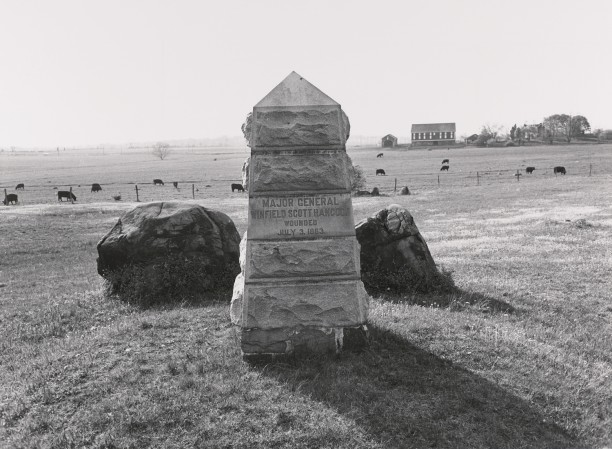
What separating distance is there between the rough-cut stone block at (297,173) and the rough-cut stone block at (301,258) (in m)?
0.72

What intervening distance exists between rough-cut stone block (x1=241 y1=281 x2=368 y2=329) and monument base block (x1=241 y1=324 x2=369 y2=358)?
0.08 m

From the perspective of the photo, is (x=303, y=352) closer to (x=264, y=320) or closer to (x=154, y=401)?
(x=264, y=320)

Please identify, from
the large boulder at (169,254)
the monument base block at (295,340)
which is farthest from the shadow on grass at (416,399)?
the large boulder at (169,254)

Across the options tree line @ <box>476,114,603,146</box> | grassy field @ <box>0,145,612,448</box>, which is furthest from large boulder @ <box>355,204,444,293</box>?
tree line @ <box>476,114,603,146</box>

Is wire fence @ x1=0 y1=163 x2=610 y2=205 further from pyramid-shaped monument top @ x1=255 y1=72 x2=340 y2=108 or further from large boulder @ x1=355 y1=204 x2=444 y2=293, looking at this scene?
pyramid-shaped monument top @ x1=255 y1=72 x2=340 y2=108

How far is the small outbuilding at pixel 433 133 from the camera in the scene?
158375 mm

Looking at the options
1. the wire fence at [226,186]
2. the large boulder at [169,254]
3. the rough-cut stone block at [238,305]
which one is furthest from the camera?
the wire fence at [226,186]

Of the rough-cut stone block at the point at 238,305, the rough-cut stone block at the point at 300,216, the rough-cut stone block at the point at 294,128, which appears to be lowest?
the rough-cut stone block at the point at 238,305

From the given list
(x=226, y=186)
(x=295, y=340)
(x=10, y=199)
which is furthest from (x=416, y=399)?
(x=226, y=186)

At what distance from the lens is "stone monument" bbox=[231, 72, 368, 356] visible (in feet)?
22.3

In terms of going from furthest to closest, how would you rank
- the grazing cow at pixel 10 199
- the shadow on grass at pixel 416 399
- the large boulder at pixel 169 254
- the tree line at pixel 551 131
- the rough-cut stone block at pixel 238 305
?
the tree line at pixel 551 131
the grazing cow at pixel 10 199
the large boulder at pixel 169 254
the rough-cut stone block at pixel 238 305
the shadow on grass at pixel 416 399

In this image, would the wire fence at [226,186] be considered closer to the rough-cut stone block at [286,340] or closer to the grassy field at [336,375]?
the grassy field at [336,375]

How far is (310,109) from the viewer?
682cm

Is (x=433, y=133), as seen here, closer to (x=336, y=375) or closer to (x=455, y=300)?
(x=455, y=300)
